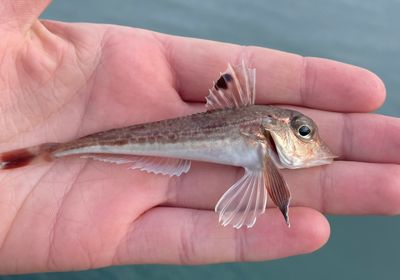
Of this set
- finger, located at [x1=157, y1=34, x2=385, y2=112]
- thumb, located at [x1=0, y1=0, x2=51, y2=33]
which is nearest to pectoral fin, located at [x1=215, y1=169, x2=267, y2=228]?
finger, located at [x1=157, y1=34, x2=385, y2=112]

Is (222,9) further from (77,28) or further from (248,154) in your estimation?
(248,154)

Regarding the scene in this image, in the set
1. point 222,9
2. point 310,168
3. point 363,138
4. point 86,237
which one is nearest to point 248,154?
point 310,168

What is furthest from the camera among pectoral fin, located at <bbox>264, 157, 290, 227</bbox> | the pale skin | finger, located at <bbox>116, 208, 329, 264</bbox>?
the pale skin

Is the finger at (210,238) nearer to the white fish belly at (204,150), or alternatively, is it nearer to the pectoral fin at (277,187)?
the pectoral fin at (277,187)

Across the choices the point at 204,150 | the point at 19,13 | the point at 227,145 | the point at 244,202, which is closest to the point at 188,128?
the point at 204,150

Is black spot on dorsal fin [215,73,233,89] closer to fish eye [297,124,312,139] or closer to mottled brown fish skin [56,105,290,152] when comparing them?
mottled brown fish skin [56,105,290,152]

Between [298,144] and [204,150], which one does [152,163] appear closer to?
[204,150]

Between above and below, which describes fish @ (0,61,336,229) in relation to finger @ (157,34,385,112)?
below

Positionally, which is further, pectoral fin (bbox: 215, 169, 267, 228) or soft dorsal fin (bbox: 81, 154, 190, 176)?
soft dorsal fin (bbox: 81, 154, 190, 176)
